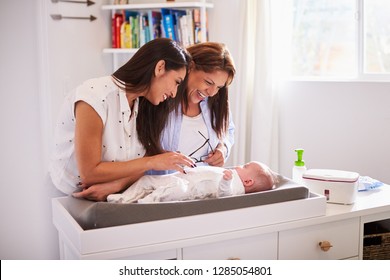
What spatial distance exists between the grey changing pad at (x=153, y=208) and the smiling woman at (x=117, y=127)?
93mm

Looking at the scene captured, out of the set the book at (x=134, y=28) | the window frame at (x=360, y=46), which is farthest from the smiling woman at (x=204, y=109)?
the book at (x=134, y=28)

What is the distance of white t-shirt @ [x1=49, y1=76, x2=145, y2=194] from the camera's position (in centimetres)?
142

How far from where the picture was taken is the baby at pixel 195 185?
141 cm

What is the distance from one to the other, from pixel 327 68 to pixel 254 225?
1804mm

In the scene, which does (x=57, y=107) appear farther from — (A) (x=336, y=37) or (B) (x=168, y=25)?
(A) (x=336, y=37)

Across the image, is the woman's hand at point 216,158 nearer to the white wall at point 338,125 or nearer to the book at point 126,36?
the white wall at point 338,125

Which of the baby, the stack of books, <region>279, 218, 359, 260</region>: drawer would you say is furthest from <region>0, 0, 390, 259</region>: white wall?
<region>279, 218, 359, 260</region>: drawer

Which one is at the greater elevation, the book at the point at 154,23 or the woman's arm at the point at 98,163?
the book at the point at 154,23

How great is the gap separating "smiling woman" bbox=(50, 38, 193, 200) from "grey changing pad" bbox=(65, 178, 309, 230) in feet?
0.30

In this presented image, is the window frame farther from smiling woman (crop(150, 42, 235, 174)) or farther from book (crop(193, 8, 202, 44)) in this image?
smiling woman (crop(150, 42, 235, 174))

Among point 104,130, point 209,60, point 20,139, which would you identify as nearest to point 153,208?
point 104,130

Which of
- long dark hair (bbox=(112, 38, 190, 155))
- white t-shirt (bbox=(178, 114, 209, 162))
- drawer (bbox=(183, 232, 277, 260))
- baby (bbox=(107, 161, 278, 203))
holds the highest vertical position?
long dark hair (bbox=(112, 38, 190, 155))

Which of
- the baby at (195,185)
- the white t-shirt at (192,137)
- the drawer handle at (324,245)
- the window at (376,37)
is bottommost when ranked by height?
the drawer handle at (324,245)
